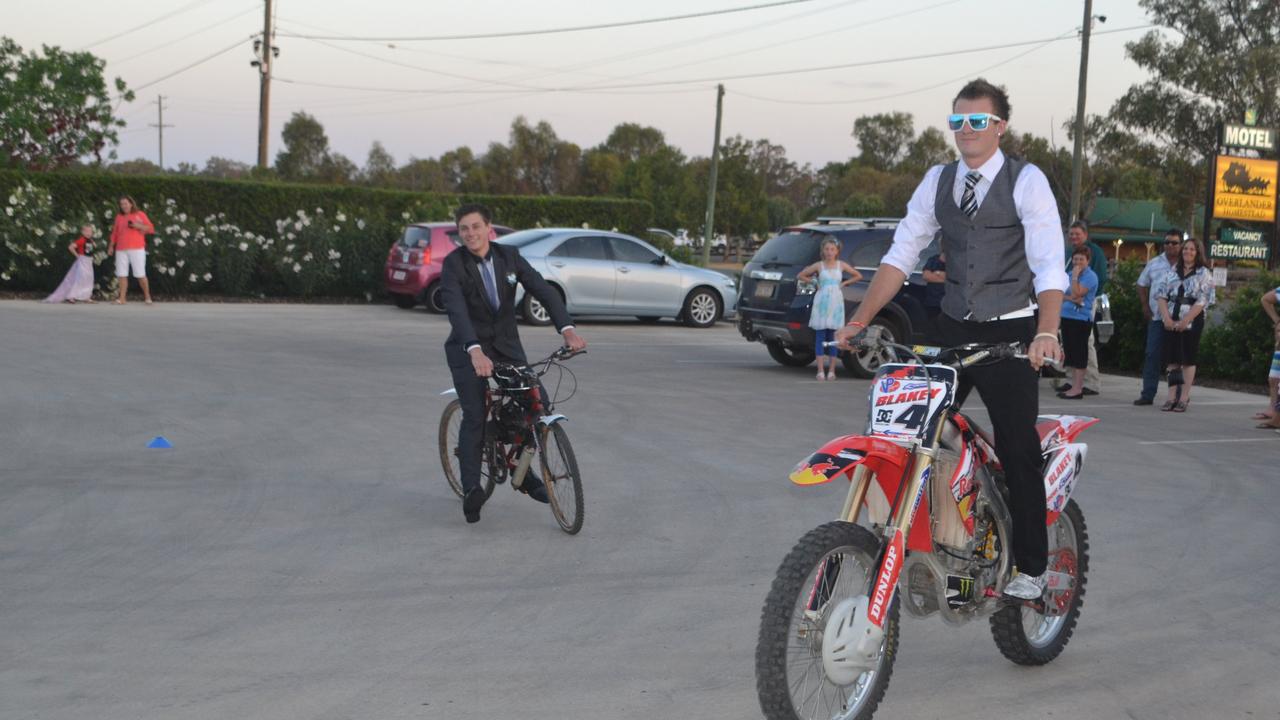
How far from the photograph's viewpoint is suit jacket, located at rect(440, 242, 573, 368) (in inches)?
297

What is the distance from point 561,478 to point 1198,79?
56371 millimetres

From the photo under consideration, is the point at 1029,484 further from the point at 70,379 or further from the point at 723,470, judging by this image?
the point at 70,379

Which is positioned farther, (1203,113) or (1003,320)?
(1203,113)

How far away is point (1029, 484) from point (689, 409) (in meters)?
7.78

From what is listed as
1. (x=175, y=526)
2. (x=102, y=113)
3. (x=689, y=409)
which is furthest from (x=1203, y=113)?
(x=175, y=526)

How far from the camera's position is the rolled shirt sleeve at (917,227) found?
482 cm

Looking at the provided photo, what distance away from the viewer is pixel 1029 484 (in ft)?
15.4

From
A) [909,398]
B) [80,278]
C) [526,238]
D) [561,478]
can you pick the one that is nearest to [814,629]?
[909,398]

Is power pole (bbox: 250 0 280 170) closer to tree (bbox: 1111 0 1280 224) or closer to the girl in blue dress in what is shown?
the girl in blue dress

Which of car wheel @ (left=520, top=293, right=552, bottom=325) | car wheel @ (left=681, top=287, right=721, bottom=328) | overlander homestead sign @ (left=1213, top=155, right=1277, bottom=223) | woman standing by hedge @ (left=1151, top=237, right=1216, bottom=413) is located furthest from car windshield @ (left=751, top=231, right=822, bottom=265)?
overlander homestead sign @ (left=1213, top=155, right=1277, bottom=223)

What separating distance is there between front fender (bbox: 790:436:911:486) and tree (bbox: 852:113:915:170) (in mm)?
138430

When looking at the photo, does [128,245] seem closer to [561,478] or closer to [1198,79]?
[561,478]

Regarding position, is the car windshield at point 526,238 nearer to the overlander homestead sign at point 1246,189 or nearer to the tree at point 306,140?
the overlander homestead sign at point 1246,189

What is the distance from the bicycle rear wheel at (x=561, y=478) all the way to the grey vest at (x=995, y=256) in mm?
3008
